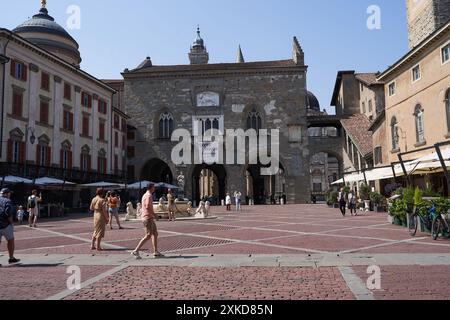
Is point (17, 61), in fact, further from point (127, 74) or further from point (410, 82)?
point (410, 82)

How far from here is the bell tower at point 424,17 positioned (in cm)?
2831

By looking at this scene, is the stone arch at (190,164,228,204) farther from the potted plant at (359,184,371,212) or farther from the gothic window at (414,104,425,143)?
the gothic window at (414,104,425,143)

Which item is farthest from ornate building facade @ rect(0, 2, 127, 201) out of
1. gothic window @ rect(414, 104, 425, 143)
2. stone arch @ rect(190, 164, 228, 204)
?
gothic window @ rect(414, 104, 425, 143)

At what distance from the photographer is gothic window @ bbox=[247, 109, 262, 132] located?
4688 cm

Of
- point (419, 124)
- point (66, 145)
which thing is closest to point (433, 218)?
point (419, 124)

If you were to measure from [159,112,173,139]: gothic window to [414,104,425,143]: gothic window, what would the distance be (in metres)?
28.8

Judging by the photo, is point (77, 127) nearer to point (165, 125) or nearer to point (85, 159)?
point (85, 159)

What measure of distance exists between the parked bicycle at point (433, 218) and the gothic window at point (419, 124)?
1266 centimetres

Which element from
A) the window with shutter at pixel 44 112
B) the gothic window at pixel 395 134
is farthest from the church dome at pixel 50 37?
the gothic window at pixel 395 134

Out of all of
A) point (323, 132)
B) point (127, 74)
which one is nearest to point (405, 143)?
point (127, 74)

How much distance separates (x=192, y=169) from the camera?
1848 inches

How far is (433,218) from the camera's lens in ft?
39.7

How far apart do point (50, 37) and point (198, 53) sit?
138 feet

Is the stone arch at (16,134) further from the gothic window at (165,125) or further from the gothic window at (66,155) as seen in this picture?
the gothic window at (165,125)
